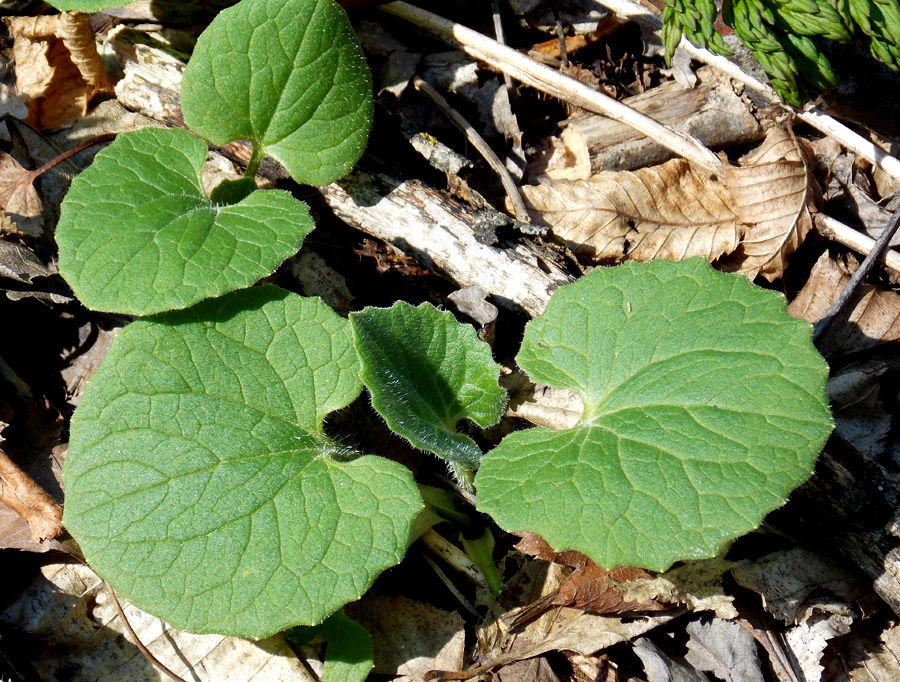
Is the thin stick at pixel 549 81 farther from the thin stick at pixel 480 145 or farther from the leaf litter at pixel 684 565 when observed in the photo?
the thin stick at pixel 480 145

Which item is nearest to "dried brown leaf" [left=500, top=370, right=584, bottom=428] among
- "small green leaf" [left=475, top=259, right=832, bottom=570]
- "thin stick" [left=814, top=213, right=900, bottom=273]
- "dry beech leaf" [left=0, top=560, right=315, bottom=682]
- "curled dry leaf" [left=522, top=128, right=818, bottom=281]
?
"small green leaf" [left=475, top=259, right=832, bottom=570]

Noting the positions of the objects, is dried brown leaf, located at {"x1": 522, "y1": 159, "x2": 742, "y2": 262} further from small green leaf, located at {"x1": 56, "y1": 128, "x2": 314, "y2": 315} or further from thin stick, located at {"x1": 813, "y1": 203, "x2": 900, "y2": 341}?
small green leaf, located at {"x1": 56, "y1": 128, "x2": 314, "y2": 315}

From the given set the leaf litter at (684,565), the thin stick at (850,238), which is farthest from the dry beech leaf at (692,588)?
the thin stick at (850,238)

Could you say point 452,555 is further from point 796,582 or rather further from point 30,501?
point 30,501

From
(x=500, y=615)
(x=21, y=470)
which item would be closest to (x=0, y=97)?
(x=21, y=470)

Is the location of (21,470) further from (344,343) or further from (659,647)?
(659,647)
